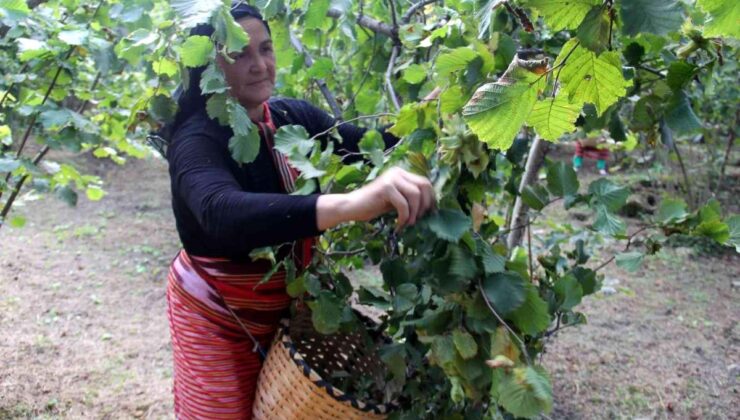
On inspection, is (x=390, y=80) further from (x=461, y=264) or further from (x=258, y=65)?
(x=461, y=264)

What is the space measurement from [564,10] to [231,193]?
0.78 metres

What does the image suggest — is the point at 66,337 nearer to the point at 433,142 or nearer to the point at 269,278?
the point at 269,278

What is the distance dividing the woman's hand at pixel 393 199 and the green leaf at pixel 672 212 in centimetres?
64

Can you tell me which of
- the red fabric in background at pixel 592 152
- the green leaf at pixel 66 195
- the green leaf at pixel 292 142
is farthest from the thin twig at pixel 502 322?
the red fabric in background at pixel 592 152

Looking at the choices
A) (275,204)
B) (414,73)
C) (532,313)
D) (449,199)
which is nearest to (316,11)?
(414,73)

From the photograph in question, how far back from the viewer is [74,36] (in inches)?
84.6

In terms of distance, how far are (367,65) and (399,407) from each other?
1.50 m

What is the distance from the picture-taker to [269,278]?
176 cm

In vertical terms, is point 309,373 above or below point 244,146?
below

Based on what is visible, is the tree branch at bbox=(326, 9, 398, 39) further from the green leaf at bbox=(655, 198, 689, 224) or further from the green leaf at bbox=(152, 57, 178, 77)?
the green leaf at bbox=(655, 198, 689, 224)

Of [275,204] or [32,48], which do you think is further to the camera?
[32,48]

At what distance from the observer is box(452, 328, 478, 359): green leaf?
118 cm

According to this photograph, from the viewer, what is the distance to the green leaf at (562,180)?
1573mm

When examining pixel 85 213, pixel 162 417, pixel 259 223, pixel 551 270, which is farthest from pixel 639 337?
pixel 85 213
